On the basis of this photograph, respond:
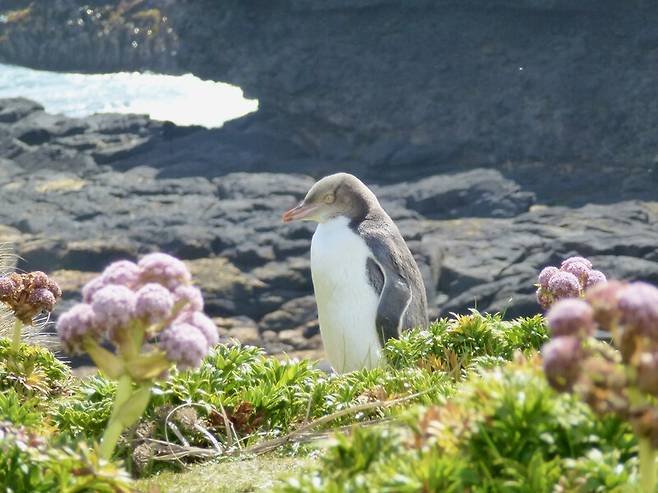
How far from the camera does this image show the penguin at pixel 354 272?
849 cm

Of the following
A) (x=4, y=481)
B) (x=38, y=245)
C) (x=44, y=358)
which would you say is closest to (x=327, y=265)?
(x=44, y=358)

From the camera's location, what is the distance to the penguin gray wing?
8.49 m

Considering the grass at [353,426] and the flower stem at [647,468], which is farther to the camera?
the grass at [353,426]

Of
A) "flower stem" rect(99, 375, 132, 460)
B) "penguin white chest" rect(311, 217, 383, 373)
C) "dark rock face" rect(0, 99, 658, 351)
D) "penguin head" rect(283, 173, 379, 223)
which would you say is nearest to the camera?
"flower stem" rect(99, 375, 132, 460)

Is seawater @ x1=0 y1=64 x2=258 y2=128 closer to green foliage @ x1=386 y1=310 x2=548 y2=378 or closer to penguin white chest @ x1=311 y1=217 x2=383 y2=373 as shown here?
penguin white chest @ x1=311 y1=217 x2=383 y2=373

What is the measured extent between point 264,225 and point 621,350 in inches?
1070

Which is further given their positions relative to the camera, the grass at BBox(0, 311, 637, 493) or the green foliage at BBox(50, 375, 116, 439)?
the green foliage at BBox(50, 375, 116, 439)

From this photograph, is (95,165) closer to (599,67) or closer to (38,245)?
(38,245)

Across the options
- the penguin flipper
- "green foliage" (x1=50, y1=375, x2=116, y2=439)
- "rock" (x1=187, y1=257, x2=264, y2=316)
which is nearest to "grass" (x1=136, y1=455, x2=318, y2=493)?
"green foliage" (x1=50, y1=375, x2=116, y2=439)

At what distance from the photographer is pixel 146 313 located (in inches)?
126

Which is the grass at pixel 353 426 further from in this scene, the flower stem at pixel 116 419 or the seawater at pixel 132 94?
the seawater at pixel 132 94

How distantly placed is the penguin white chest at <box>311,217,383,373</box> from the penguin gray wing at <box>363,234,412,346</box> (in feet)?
0.17

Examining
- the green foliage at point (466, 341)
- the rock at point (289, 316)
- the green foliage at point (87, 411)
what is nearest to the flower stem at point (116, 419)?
the green foliage at point (87, 411)

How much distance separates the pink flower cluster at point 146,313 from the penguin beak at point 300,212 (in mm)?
5080
